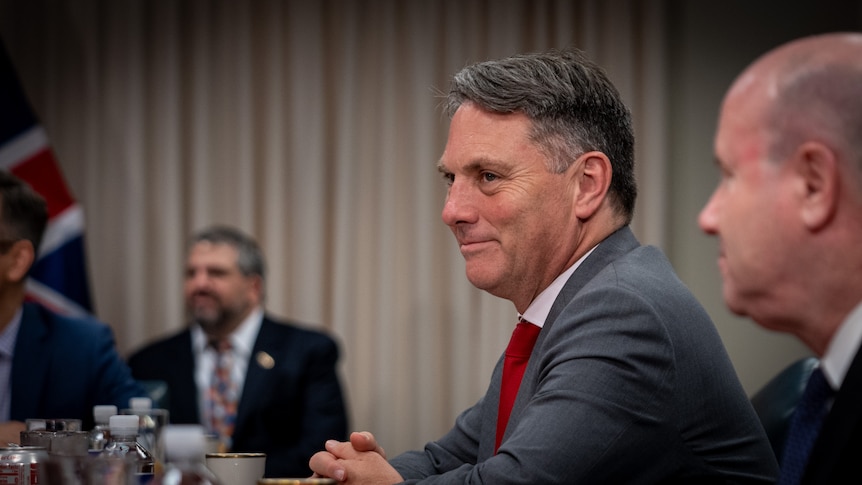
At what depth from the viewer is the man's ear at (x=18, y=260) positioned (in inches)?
118

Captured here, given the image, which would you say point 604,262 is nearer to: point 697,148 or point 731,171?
point 731,171

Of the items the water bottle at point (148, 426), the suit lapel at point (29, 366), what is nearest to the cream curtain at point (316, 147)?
the suit lapel at point (29, 366)

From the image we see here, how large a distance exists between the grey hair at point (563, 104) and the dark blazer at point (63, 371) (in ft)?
5.17

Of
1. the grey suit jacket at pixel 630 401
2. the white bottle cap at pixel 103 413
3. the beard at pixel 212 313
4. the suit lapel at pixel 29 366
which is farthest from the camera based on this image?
the beard at pixel 212 313

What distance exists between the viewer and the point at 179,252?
532 cm

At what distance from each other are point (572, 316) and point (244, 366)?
333 centimetres

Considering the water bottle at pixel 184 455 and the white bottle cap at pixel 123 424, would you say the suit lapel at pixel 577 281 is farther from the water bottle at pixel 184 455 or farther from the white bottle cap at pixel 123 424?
the water bottle at pixel 184 455

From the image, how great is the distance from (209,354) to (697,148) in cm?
255

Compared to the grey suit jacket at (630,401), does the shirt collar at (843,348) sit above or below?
above

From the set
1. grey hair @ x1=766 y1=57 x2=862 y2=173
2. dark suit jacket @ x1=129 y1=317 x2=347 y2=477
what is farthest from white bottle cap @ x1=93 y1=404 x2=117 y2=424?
dark suit jacket @ x1=129 y1=317 x2=347 y2=477

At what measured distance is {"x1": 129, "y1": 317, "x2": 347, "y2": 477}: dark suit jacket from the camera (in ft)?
14.4

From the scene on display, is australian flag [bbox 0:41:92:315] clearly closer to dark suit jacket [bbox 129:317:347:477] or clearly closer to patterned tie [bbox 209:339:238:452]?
dark suit jacket [bbox 129:317:347:477]

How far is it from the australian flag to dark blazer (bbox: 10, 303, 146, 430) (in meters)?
1.74

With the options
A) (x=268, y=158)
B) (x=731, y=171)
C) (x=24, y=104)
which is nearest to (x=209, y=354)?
(x=268, y=158)
